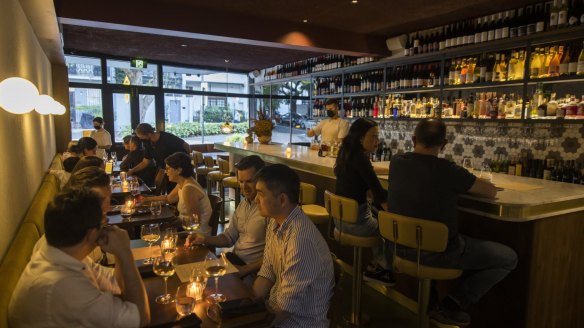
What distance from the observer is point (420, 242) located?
100 inches

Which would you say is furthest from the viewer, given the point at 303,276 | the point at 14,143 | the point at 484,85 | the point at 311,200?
the point at 484,85

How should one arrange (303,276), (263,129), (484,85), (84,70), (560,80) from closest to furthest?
1. (303,276)
2. (560,80)
3. (484,85)
4. (263,129)
5. (84,70)

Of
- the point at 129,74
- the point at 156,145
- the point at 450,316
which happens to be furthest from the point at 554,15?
the point at 129,74

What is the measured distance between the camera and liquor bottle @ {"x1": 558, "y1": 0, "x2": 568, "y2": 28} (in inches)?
176

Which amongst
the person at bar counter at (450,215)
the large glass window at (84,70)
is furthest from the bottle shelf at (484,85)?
the large glass window at (84,70)

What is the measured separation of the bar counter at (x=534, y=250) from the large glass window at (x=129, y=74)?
31.0 ft

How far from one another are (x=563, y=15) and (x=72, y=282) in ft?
17.3

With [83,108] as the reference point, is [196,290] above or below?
below

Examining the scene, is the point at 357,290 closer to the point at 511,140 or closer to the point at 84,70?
the point at 511,140

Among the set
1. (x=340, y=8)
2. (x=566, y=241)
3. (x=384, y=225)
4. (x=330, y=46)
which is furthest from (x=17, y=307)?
(x=330, y=46)

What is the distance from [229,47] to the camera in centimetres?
817

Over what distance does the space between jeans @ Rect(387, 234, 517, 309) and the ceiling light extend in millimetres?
2491

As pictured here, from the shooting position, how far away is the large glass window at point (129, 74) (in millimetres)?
10097

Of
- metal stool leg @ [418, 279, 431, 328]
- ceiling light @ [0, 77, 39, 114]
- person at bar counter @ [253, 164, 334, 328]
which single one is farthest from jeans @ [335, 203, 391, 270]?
ceiling light @ [0, 77, 39, 114]
